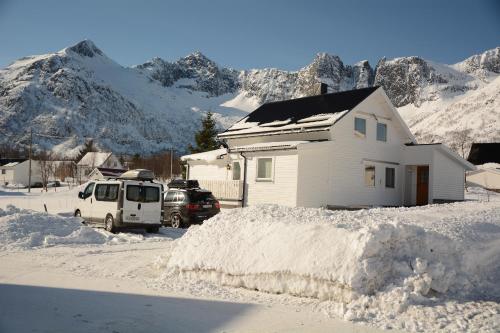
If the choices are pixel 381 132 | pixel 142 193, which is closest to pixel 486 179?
pixel 381 132

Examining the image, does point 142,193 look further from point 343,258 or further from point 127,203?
point 343,258

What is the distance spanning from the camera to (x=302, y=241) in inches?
332

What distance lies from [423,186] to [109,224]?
18.5 metres

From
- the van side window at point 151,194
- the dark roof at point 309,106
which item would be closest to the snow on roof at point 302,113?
the dark roof at point 309,106

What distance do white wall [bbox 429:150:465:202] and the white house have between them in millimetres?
57

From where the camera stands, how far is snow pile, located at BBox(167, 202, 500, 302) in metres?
7.50

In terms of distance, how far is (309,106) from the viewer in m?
28.3

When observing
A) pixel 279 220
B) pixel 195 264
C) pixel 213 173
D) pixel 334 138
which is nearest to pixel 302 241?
pixel 279 220

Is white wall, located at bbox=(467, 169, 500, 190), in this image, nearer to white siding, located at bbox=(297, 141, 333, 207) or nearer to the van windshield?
white siding, located at bbox=(297, 141, 333, 207)

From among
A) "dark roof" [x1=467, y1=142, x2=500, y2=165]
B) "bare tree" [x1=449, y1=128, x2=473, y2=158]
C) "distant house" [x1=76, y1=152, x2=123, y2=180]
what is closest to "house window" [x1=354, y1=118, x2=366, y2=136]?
"dark roof" [x1=467, y1=142, x2=500, y2=165]

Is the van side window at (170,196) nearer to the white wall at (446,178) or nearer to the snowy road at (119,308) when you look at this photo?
the snowy road at (119,308)

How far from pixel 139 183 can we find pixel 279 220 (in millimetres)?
8424

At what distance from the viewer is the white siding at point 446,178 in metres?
26.9

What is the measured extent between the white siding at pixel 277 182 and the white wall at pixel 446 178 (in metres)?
9.02
